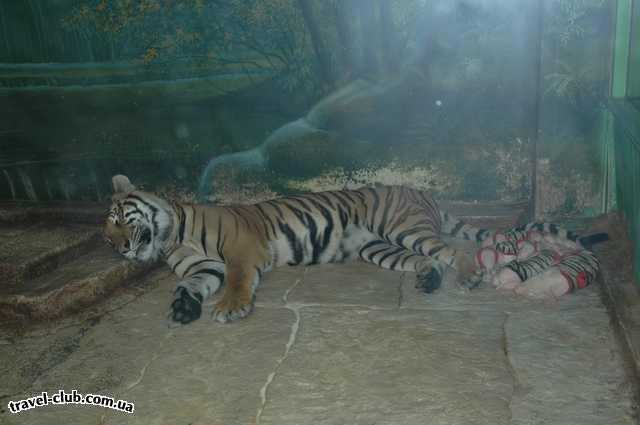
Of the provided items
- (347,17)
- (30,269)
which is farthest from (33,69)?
(347,17)

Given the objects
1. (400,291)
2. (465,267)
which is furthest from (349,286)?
(465,267)

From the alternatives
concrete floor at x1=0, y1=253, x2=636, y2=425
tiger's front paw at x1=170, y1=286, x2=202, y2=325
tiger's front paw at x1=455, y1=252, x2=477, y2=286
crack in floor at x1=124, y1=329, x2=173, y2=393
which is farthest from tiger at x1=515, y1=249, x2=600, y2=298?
crack in floor at x1=124, y1=329, x2=173, y2=393

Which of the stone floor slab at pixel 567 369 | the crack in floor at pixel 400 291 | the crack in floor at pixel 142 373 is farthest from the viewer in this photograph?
the crack in floor at pixel 400 291

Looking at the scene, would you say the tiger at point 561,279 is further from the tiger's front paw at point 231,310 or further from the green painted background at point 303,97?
the tiger's front paw at point 231,310

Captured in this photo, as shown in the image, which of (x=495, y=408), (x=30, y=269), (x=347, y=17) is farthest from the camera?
(x=347, y=17)

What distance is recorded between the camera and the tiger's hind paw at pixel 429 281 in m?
4.14

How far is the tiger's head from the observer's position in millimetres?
4512

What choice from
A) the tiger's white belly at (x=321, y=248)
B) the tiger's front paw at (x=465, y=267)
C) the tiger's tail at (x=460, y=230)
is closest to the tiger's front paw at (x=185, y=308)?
the tiger's white belly at (x=321, y=248)

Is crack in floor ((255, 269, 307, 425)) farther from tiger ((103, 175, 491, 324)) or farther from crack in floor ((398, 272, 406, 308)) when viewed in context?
crack in floor ((398, 272, 406, 308))

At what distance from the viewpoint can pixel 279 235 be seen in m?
4.83

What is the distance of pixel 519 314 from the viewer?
372 cm

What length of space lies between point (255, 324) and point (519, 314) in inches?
59.7

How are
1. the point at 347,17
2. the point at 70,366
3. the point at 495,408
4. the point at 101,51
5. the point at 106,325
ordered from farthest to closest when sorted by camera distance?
the point at 101,51 → the point at 347,17 → the point at 106,325 → the point at 70,366 → the point at 495,408

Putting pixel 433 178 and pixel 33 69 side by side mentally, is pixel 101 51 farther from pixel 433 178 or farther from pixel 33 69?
pixel 433 178
